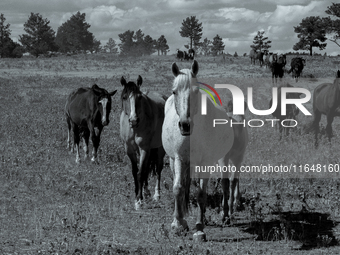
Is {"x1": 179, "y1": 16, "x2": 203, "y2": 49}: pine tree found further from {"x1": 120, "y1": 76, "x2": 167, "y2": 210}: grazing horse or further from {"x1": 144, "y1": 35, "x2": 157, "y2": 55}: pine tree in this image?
{"x1": 120, "y1": 76, "x2": 167, "y2": 210}: grazing horse

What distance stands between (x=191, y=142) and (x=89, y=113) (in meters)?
7.84

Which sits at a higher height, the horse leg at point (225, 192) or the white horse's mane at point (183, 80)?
the white horse's mane at point (183, 80)

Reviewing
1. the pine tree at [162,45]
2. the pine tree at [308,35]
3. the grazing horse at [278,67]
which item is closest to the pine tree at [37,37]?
the pine tree at [162,45]

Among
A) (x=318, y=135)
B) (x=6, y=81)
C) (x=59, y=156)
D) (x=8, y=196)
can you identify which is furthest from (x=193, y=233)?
(x=6, y=81)

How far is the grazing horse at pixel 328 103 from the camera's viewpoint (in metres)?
15.0

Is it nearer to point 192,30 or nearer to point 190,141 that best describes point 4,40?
point 192,30

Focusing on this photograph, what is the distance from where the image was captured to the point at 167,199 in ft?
29.7

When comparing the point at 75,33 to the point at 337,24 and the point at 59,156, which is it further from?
the point at 59,156

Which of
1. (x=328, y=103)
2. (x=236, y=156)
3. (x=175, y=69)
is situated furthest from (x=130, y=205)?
(x=328, y=103)

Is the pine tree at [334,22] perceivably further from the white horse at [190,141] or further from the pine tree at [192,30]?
the white horse at [190,141]

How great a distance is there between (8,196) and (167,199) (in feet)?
11.0

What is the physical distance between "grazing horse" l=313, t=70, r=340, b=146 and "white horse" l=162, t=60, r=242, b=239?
841cm

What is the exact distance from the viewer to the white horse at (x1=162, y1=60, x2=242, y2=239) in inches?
235

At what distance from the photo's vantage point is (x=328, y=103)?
49.9ft
